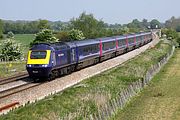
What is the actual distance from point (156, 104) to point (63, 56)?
12477 millimetres

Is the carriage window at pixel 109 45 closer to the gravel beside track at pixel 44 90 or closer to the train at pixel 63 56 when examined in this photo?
the train at pixel 63 56

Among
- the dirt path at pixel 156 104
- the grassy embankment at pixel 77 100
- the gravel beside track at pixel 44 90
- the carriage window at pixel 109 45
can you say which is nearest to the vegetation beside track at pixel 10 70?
the gravel beside track at pixel 44 90

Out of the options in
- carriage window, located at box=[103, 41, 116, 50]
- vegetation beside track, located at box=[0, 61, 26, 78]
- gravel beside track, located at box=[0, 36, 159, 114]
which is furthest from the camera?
carriage window, located at box=[103, 41, 116, 50]

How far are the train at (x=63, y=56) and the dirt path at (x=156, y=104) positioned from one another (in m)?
8.08

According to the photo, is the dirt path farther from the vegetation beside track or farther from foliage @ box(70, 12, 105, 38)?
foliage @ box(70, 12, 105, 38)

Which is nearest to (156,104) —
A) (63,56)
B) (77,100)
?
(77,100)

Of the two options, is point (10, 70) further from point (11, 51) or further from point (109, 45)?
point (11, 51)

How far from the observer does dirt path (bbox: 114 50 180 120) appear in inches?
→ 939

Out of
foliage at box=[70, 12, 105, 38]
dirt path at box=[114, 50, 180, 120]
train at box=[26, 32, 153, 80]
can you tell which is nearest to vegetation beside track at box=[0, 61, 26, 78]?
train at box=[26, 32, 153, 80]

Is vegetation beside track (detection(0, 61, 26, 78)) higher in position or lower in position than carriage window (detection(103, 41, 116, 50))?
lower

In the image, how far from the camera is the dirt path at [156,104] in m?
23.9

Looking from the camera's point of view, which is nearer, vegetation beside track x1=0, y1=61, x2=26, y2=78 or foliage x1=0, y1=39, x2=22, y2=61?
vegetation beside track x1=0, y1=61, x2=26, y2=78

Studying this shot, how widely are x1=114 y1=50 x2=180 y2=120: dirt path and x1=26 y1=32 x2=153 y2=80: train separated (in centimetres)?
808

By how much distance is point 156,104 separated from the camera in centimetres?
2794
